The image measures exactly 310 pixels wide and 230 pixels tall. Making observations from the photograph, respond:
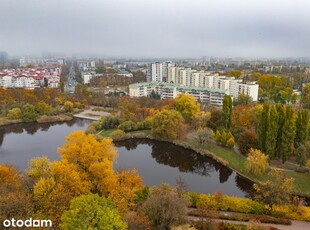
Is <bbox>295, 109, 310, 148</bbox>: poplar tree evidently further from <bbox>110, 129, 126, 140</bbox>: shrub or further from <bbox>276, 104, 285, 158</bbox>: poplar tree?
<bbox>110, 129, 126, 140</bbox>: shrub

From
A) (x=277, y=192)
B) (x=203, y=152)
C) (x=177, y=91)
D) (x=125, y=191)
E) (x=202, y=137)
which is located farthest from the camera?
(x=177, y=91)

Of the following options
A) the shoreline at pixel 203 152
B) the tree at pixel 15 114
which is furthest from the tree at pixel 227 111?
the tree at pixel 15 114

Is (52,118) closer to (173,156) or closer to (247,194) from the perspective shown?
(173,156)

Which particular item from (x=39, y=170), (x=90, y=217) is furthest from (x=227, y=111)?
(x=90, y=217)

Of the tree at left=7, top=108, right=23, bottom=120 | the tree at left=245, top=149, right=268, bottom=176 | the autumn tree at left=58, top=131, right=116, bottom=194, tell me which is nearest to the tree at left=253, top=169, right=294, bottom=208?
the tree at left=245, top=149, right=268, bottom=176

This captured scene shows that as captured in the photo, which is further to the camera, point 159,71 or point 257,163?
point 159,71

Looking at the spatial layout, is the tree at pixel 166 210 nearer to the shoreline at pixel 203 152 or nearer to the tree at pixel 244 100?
the shoreline at pixel 203 152

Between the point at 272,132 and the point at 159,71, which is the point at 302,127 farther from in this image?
the point at 159,71

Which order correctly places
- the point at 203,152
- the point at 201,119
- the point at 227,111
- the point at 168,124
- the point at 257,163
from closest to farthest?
the point at 257,163 → the point at 203,152 → the point at 227,111 → the point at 168,124 → the point at 201,119
